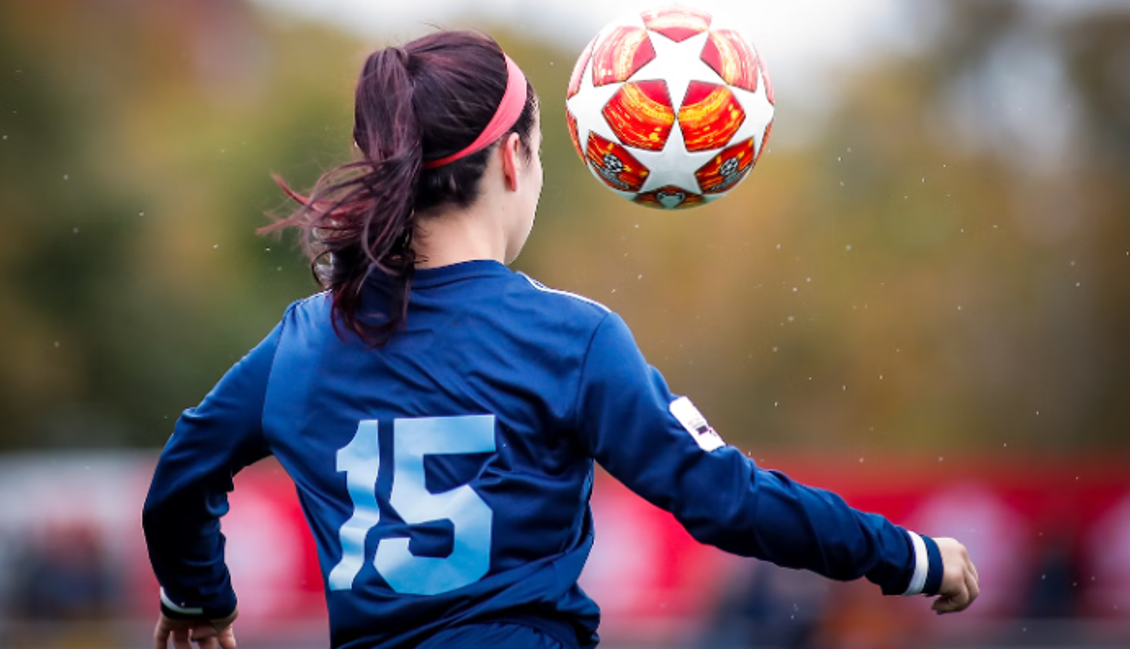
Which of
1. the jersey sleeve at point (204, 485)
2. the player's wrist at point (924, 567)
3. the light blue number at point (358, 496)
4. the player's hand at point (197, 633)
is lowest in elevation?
the player's hand at point (197, 633)

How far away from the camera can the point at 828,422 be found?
848 inches

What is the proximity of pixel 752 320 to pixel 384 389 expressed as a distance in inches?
784

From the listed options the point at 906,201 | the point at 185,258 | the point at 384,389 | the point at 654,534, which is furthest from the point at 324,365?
the point at 906,201

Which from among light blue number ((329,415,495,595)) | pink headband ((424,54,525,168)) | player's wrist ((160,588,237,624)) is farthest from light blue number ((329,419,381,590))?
player's wrist ((160,588,237,624))

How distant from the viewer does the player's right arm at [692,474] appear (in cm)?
190

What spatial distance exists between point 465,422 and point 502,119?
1.66 ft

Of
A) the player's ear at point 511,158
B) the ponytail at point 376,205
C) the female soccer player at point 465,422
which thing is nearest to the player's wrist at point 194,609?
the female soccer player at point 465,422

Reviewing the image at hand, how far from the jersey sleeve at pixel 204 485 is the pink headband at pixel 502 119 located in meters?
0.44

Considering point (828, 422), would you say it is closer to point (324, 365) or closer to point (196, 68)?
point (196, 68)

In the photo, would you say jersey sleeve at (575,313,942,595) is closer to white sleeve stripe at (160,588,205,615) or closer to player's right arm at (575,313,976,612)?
player's right arm at (575,313,976,612)

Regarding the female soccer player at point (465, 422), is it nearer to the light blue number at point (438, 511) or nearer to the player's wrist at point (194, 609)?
the light blue number at point (438, 511)

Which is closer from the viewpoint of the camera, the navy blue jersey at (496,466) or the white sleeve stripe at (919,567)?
the navy blue jersey at (496,466)

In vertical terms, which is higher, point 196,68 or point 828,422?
point 196,68

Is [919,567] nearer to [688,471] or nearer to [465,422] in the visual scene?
[688,471]
